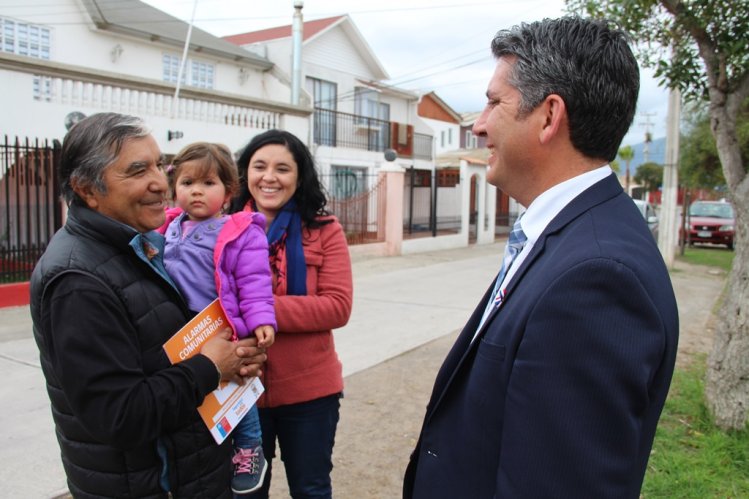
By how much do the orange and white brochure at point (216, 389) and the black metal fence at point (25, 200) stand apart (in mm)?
7122

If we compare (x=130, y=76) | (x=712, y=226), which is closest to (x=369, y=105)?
(x=712, y=226)

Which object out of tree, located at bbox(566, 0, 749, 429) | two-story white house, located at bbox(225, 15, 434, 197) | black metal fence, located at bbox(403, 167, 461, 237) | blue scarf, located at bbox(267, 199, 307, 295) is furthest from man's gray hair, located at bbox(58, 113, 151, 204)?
two-story white house, located at bbox(225, 15, 434, 197)

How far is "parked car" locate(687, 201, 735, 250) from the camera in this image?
21203 millimetres

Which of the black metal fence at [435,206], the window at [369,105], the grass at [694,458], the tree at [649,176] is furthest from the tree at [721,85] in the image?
the tree at [649,176]

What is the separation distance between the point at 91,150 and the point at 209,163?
0.65 m

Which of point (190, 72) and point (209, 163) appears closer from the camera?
point (209, 163)

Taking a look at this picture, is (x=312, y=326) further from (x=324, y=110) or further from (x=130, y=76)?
(x=324, y=110)

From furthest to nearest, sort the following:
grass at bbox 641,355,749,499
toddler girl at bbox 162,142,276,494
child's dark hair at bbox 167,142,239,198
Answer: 1. grass at bbox 641,355,749,499
2. child's dark hair at bbox 167,142,239,198
3. toddler girl at bbox 162,142,276,494

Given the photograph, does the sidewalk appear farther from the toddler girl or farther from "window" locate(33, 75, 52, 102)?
"window" locate(33, 75, 52, 102)

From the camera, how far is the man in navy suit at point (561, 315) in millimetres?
1078

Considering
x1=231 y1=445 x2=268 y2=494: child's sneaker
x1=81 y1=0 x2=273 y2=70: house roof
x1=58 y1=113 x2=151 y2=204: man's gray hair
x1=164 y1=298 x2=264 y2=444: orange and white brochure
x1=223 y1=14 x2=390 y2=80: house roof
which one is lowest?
x1=231 y1=445 x2=268 y2=494: child's sneaker

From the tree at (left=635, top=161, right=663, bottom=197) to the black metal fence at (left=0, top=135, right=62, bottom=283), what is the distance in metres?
50.4

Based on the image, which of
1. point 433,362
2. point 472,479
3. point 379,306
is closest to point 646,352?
point 472,479

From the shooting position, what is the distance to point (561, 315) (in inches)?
43.3
